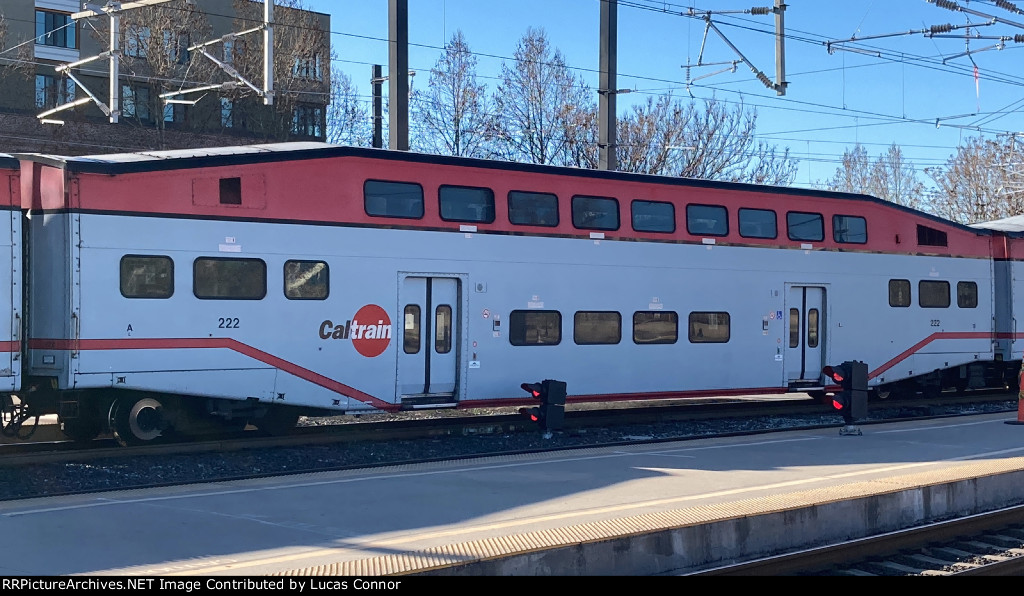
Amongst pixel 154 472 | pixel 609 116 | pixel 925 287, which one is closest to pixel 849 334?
pixel 925 287

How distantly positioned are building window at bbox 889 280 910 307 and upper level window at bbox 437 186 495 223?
921 centimetres

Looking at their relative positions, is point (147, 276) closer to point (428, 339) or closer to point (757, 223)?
point (428, 339)

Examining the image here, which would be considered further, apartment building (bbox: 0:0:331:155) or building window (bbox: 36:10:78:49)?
building window (bbox: 36:10:78:49)

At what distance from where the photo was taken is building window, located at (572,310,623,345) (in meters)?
16.8

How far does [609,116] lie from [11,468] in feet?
57.8

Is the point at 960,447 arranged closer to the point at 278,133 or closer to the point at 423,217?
the point at 423,217

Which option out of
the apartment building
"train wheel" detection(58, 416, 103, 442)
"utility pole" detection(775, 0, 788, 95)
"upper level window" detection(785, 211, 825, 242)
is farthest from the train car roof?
the apartment building

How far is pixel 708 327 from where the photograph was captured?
720 inches

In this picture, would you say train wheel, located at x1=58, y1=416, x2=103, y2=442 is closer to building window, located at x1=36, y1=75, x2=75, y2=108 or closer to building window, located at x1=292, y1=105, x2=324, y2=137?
building window, located at x1=292, y1=105, x2=324, y2=137

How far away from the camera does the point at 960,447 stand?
1459 centimetres

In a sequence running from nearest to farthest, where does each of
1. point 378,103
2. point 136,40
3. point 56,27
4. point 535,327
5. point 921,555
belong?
1. point 921,555
2. point 535,327
3. point 378,103
4. point 136,40
5. point 56,27

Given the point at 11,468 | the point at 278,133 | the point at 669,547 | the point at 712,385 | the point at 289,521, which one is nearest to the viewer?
the point at 669,547

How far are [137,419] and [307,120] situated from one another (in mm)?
31892

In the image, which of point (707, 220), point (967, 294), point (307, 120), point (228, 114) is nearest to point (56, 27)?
point (228, 114)
